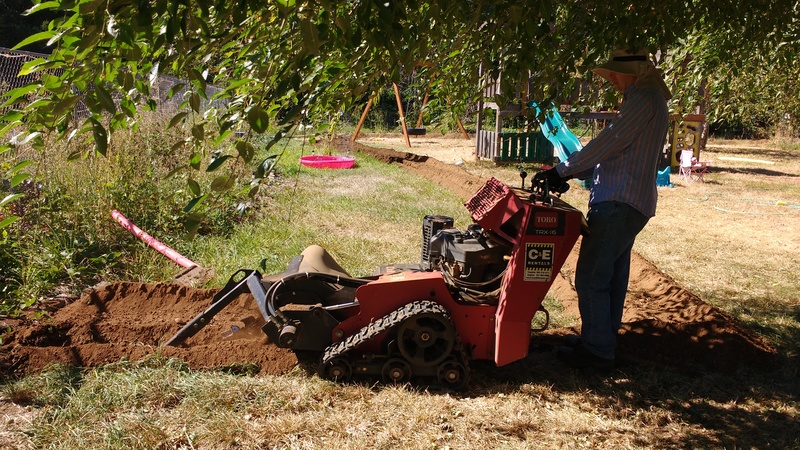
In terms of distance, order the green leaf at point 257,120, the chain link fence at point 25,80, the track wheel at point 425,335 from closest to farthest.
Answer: the green leaf at point 257,120 < the track wheel at point 425,335 < the chain link fence at point 25,80

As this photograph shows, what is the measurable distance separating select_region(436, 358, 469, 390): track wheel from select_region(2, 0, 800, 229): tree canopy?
155 cm

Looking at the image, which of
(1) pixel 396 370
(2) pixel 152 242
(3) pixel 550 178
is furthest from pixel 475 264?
Answer: (2) pixel 152 242

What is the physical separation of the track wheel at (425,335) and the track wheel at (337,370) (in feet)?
1.04

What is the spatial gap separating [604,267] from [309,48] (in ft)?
8.84

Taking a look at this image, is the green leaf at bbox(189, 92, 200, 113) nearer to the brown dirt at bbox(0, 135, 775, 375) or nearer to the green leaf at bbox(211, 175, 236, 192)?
the green leaf at bbox(211, 175, 236, 192)

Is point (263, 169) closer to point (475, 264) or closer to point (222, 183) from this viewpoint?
point (222, 183)

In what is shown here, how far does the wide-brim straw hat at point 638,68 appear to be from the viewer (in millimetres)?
4148

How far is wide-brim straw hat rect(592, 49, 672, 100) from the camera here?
Result: 4.15m

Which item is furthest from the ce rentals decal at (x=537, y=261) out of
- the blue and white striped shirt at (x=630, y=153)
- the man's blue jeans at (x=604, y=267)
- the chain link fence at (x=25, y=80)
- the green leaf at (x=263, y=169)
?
the chain link fence at (x=25, y=80)

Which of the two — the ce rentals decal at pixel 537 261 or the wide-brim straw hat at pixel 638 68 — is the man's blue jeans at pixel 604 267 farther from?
the wide-brim straw hat at pixel 638 68

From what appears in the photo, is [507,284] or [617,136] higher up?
[617,136]

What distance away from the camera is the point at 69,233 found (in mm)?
6039

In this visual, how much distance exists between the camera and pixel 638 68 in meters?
4.15

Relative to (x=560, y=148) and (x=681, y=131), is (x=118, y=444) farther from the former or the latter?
(x=681, y=131)
